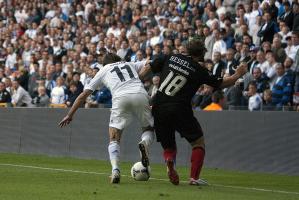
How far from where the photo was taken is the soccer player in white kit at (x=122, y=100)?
13383 millimetres

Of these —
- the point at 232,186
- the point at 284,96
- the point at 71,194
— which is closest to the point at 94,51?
the point at 284,96

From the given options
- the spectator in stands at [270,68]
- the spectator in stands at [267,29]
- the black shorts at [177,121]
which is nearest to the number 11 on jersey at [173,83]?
the black shorts at [177,121]

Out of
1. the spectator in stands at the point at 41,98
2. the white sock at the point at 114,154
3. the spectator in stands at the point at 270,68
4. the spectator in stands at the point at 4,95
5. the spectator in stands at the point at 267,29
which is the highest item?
the spectator in stands at the point at 267,29

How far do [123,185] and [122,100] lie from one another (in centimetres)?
136

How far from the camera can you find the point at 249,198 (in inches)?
443

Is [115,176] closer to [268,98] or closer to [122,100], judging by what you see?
[122,100]

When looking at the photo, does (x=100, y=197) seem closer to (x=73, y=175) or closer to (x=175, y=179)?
(x=175, y=179)

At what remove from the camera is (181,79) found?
13.0 metres

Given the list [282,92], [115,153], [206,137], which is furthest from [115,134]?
[282,92]

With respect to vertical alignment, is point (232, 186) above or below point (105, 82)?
below

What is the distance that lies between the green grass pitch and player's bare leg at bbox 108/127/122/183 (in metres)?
0.18

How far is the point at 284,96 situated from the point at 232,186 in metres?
6.04

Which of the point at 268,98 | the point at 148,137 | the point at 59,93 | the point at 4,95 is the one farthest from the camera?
the point at 4,95

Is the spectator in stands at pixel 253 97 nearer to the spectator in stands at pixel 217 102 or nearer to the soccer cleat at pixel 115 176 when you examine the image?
the spectator in stands at pixel 217 102
